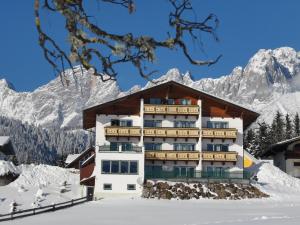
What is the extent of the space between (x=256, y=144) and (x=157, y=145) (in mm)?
53426

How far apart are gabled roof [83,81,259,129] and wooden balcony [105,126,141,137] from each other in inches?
87.2

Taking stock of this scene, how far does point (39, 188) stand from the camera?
58125mm

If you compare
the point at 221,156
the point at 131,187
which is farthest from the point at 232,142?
the point at 131,187

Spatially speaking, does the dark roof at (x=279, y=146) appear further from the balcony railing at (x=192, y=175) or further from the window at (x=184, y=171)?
the window at (x=184, y=171)

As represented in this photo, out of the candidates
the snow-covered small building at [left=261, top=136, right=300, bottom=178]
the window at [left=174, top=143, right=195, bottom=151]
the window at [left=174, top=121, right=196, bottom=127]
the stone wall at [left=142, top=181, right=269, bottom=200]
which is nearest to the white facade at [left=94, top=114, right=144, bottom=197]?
the stone wall at [left=142, top=181, right=269, bottom=200]

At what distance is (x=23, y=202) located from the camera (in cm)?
5116

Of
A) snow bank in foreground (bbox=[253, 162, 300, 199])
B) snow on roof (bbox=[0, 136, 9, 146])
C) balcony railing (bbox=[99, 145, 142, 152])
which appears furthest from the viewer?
snow on roof (bbox=[0, 136, 9, 146])

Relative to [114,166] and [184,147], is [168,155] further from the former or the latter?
[114,166]

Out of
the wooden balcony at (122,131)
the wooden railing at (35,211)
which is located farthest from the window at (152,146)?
the wooden railing at (35,211)

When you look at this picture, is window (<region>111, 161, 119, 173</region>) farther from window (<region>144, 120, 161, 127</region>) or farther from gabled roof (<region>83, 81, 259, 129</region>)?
gabled roof (<region>83, 81, 259, 129</region>)

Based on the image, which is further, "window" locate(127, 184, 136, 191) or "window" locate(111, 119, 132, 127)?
"window" locate(111, 119, 132, 127)

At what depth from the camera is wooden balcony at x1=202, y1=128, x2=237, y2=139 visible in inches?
2354

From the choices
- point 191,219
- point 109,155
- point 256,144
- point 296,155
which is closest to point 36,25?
point 191,219

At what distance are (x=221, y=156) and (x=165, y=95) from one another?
27.0ft
